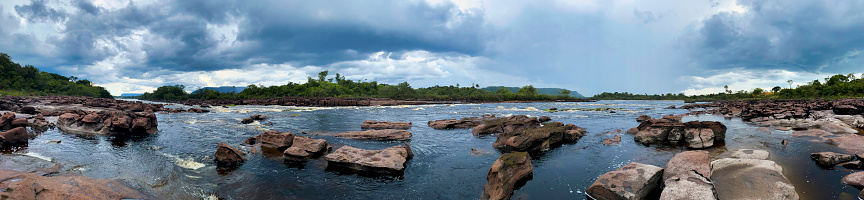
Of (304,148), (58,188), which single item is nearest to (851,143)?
(304,148)

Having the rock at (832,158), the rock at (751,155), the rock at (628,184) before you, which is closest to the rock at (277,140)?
the rock at (628,184)

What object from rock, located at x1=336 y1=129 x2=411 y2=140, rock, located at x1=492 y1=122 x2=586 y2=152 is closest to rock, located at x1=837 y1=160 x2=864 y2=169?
rock, located at x1=492 y1=122 x2=586 y2=152

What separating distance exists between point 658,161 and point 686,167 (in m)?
3.62

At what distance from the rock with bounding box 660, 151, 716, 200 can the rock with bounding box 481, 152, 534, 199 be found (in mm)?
2859

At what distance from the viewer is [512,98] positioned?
403ft

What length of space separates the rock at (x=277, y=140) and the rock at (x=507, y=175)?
833 centimetres

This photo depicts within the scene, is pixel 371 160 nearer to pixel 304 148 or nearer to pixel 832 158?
pixel 304 148

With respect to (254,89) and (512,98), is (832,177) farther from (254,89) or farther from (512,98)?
(254,89)

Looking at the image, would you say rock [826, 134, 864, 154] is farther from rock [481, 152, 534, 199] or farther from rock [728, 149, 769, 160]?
rock [481, 152, 534, 199]

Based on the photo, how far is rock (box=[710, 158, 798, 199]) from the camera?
5.78 meters

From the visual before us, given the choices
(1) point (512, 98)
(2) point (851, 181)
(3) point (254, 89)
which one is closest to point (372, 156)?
(2) point (851, 181)

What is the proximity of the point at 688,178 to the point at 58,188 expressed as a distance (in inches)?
473

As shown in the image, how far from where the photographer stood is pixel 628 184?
252 inches

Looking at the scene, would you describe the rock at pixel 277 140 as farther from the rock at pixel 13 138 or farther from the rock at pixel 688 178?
the rock at pixel 688 178
